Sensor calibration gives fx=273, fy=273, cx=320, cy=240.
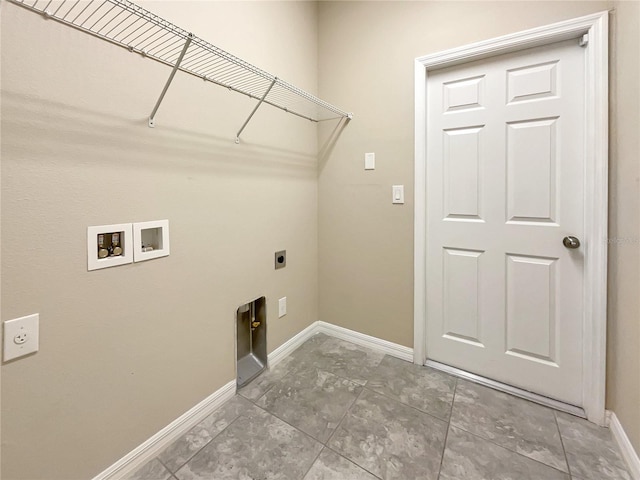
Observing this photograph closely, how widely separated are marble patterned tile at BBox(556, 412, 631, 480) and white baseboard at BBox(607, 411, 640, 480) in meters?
0.02

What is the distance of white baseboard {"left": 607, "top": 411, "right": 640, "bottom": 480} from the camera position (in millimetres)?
1026

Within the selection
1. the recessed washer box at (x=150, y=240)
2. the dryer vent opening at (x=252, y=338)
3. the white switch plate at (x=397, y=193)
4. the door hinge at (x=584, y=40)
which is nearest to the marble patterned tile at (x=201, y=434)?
the dryer vent opening at (x=252, y=338)

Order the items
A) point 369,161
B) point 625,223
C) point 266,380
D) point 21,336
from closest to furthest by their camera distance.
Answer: point 21,336 < point 625,223 < point 266,380 < point 369,161

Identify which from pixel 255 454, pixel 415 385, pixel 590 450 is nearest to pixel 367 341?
pixel 415 385

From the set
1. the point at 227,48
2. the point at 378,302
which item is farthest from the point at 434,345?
the point at 227,48

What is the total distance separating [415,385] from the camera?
1.58 meters

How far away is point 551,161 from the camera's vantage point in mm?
1381

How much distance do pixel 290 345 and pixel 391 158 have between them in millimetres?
1454

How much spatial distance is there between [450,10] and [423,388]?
7.06 ft

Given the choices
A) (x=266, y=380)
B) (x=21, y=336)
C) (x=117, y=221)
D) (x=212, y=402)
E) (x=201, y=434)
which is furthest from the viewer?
(x=266, y=380)

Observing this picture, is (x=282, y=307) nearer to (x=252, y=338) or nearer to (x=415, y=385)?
(x=252, y=338)

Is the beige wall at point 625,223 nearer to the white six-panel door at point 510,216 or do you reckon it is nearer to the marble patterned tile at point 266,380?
the white six-panel door at point 510,216

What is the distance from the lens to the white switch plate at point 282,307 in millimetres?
1826

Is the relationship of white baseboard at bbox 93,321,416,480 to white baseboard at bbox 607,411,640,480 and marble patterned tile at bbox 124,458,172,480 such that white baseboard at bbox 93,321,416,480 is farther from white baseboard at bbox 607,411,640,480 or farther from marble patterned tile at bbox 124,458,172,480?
white baseboard at bbox 607,411,640,480
